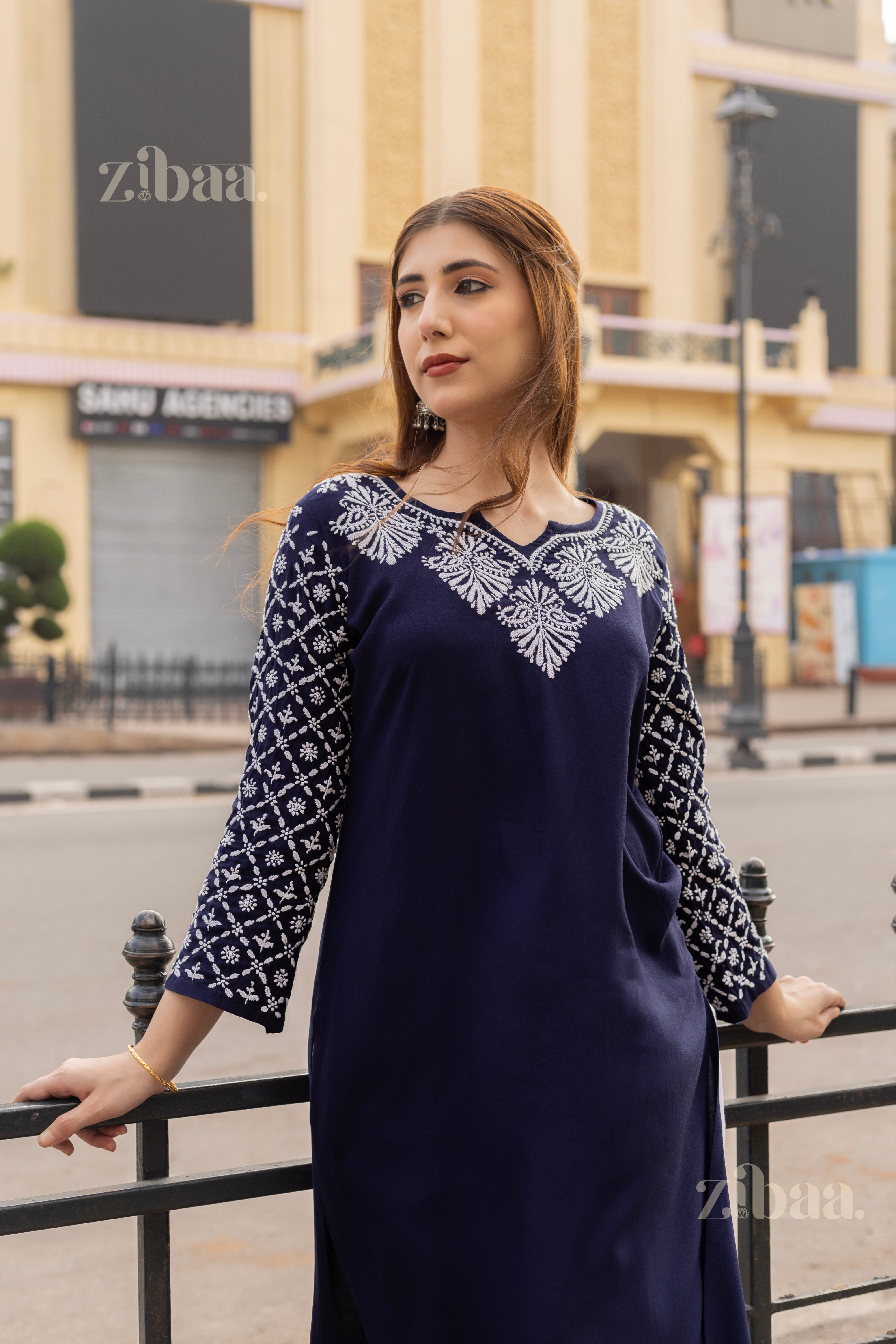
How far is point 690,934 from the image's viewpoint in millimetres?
1860

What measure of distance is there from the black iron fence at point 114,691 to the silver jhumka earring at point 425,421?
14.9 metres

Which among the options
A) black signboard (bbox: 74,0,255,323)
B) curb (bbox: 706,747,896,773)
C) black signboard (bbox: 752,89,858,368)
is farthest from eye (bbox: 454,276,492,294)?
black signboard (bbox: 752,89,858,368)

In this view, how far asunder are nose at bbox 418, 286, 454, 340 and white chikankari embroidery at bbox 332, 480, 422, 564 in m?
0.21

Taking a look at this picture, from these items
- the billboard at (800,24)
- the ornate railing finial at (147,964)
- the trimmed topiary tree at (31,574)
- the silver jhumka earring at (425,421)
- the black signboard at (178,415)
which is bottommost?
the ornate railing finial at (147,964)

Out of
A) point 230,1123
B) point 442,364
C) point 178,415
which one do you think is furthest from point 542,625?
point 178,415

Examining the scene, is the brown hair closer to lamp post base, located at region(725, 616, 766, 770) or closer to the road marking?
the road marking

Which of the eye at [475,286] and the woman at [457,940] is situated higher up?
the eye at [475,286]

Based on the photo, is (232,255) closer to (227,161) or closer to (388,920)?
(227,161)

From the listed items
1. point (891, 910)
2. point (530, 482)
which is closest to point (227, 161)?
point (891, 910)

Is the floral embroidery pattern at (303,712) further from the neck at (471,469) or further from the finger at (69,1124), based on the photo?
the finger at (69,1124)

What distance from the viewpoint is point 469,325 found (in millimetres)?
1713

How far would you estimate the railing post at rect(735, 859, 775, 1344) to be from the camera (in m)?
2.20

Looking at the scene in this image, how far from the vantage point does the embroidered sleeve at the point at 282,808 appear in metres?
1.59

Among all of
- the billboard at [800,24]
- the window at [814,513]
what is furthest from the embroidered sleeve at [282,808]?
the billboard at [800,24]
